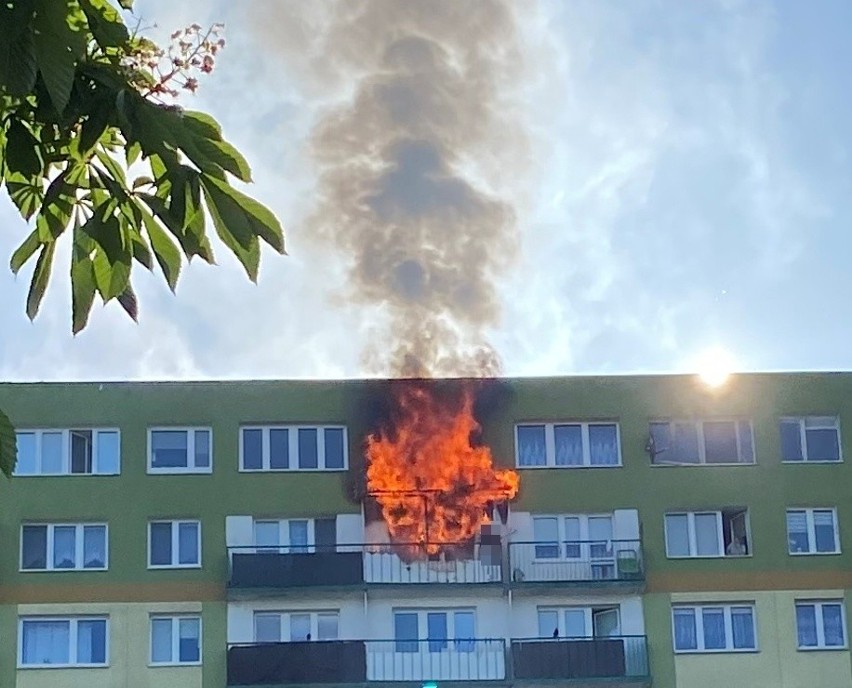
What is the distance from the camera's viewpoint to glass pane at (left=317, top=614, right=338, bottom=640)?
4375cm

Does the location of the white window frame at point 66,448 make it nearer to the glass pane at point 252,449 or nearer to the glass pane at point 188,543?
the glass pane at point 188,543

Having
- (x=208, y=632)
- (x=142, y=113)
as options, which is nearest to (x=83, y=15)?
(x=142, y=113)

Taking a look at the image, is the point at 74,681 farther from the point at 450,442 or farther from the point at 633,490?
the point at 633,490

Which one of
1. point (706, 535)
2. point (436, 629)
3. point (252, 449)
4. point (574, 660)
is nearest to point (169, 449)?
point (252, 449)

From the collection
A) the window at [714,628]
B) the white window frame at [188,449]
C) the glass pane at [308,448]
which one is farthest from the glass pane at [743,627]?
the white window frame at [188,449]

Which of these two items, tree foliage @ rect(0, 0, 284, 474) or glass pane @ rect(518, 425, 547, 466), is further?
glass pane @ rect(518, 425, 547, 466)

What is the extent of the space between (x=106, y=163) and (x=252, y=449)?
41.5 metres

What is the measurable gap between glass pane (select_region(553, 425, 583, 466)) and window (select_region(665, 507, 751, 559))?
9.03ft

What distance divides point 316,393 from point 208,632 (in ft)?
21.4

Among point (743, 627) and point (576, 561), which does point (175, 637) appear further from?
point (743, 627)

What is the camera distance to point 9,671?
140 feet

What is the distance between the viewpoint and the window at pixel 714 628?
44.4 metres

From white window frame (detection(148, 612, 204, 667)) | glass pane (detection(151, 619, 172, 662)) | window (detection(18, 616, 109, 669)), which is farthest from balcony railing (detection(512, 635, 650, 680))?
window (detection(18, 616, 109, 669))

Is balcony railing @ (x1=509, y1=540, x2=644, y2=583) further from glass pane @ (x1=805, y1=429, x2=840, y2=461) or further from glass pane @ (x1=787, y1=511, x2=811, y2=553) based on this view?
glass pane @ (x1=805, y1=429, x2=840, y2=461)
